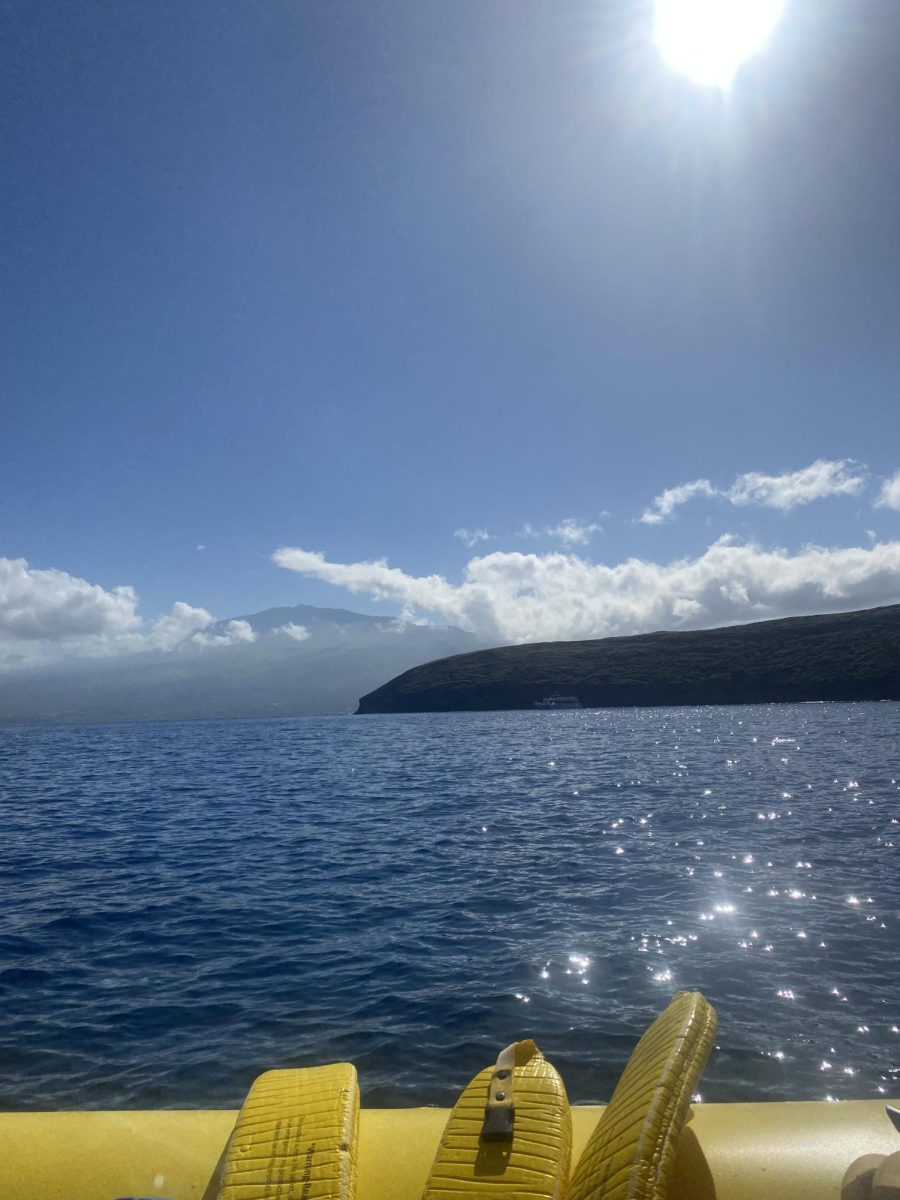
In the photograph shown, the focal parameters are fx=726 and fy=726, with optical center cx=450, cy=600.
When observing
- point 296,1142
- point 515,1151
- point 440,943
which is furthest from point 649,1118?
point 440,943

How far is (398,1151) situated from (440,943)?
811 centimetres

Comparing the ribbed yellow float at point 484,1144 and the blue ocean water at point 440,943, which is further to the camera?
the blue ocean water at point 440,943

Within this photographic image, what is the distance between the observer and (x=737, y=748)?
196 feet

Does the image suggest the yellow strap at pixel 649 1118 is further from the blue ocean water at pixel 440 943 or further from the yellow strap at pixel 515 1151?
the blue ocean water at pixel 440 943

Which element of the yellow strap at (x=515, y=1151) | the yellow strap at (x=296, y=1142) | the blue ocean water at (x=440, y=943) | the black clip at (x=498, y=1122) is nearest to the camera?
the yellow strap at (x=515, y=1151)

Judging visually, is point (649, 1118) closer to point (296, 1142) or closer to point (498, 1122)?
point (498, 1122)

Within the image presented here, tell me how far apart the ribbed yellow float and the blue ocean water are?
9.72 ft

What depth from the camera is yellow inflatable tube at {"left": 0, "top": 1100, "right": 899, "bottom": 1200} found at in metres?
5.04

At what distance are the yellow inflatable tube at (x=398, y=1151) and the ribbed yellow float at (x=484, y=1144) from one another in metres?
0.01

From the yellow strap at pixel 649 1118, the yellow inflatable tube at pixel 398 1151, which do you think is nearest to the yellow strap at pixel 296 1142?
the yellow inflatable tube at pixel 398 1151

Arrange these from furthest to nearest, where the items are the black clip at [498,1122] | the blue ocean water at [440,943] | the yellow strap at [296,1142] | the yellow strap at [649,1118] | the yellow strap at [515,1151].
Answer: the blue ocean water at [440,943]
the black clip at [498,1122]
the yellow strap at [296,1142]
the yellow strap at [515,1151]
the yellow strap at [649,1118]

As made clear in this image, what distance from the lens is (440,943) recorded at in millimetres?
13352

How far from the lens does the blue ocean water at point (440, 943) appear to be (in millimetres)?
9164

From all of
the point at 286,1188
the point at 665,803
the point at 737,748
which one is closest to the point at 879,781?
the point at 665,803
